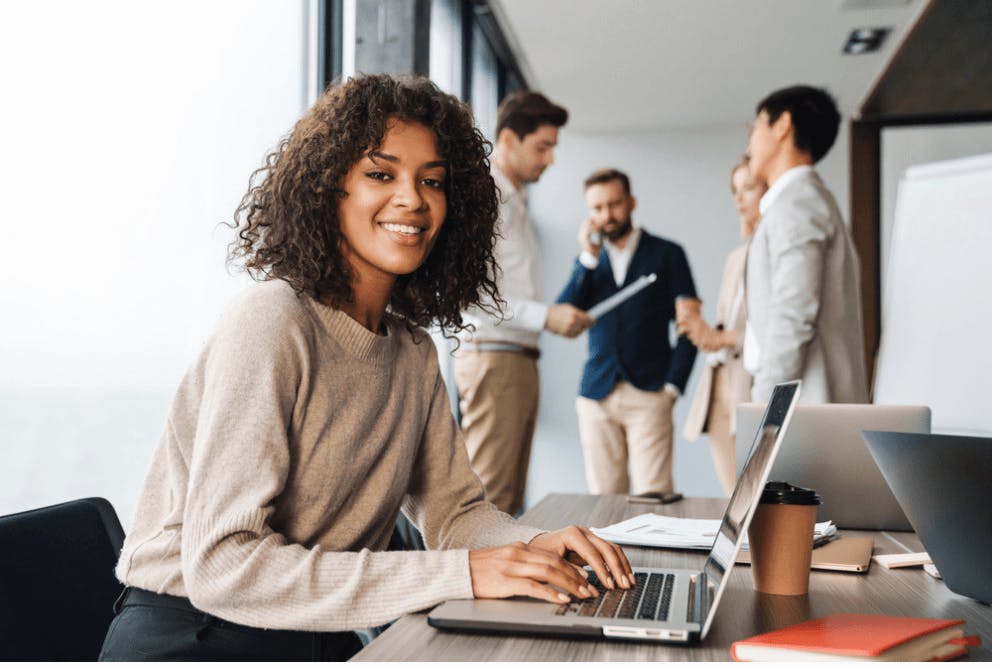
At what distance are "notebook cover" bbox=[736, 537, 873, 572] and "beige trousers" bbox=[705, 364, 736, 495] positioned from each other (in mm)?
1826

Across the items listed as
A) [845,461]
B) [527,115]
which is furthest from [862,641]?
[527,115]

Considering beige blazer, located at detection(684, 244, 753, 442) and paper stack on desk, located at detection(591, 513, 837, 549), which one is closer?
paper stack on desk, located at detection(591, 513, 837, 549)

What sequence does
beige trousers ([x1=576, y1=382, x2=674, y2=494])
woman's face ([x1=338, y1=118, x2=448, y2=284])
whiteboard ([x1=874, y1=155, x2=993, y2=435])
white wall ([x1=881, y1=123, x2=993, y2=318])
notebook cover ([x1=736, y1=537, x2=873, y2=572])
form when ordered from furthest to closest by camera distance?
white wall ([x1=881, y1=123, x2=993, y2=318]) → beige trousers ([x1=576, y1=382, x2=674, y2=494]) → whiteboard ([x1=874, y1=155, x2=993, y2=435]) → woman's face ([x1=338, y1=118, x2=448, y2=284]) → notebook cover ([x1=736, y1=537, x2=873, y2=572])

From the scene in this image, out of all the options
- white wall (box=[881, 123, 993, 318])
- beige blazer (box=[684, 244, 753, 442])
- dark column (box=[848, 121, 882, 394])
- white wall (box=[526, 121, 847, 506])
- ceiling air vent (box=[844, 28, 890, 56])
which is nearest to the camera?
beige blazer (box=[684, 244, 753, 442])

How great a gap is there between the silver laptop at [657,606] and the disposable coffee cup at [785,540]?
0.06 metres

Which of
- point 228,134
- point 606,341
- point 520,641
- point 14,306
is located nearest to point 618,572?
point 520,641

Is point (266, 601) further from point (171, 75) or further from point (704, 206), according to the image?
point (704, 206)

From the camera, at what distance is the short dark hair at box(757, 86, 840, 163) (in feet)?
9.03

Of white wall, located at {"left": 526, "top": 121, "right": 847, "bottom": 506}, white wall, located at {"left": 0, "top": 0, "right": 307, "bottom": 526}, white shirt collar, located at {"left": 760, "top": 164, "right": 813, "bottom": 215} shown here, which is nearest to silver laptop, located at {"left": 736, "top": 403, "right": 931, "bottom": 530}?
white wall, located at {"left": 0, "top": 0, "right": 307, "bottom": 526}

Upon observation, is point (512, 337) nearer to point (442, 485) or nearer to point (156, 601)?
point (442, 485)

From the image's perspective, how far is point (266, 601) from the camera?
0.99m

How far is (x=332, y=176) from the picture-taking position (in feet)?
4.37

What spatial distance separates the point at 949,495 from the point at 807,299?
1638 millimetres

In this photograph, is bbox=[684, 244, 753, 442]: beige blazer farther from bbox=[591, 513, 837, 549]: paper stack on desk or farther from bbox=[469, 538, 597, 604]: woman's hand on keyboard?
bbox=[469, 538, 597, 604]: woman's hand on keyboard
